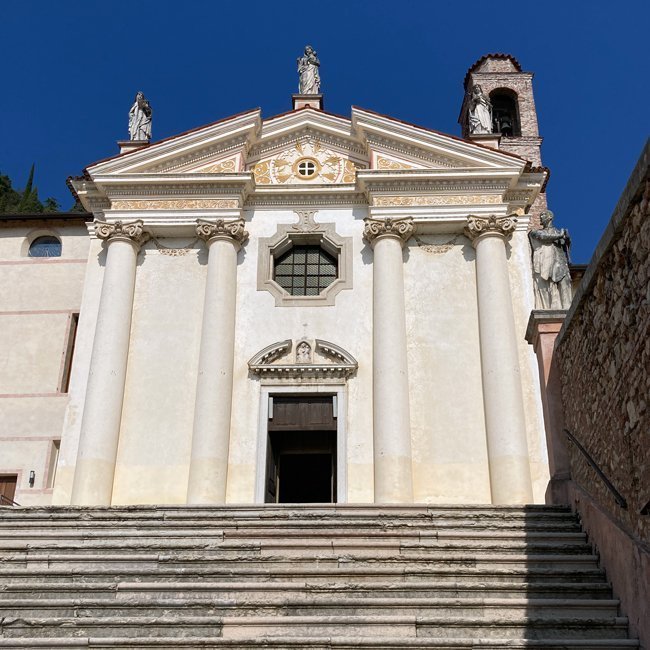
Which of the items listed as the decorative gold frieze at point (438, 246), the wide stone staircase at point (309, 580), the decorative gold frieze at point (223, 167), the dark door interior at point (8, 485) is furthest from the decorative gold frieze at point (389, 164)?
the dark door interior at point (8, 485)

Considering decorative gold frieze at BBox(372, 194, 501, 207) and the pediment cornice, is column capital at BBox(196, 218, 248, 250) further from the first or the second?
the pediment cornice

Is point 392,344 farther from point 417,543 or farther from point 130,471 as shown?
point 417,543

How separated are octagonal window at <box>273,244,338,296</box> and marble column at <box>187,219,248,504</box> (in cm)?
108

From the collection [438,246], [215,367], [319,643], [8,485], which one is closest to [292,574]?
[319,643]

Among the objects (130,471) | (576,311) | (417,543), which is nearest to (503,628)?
(417,543)

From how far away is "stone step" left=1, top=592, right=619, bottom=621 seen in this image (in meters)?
7.60

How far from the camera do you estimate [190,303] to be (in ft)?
57.3

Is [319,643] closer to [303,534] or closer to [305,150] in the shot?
[303,534]

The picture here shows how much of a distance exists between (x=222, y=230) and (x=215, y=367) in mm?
3254

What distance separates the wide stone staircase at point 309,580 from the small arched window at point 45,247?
37.1 ft

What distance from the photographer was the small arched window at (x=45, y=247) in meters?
20.6

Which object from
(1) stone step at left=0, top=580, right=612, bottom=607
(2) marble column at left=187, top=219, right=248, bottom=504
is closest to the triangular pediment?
(2) marble column at left=187, top=219, right=248, bottom=504

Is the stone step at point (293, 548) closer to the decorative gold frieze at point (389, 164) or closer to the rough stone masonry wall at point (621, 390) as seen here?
the rough stone masonry wall at point (621, 390)

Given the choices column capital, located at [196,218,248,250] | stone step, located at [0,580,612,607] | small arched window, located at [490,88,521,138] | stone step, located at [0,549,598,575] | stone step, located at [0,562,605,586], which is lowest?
stone step, located at [0,580,612,607]
